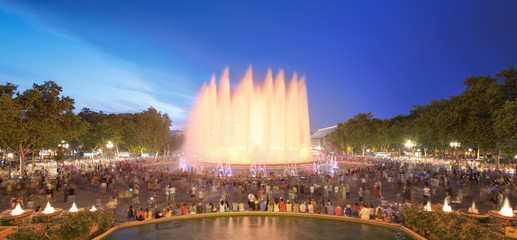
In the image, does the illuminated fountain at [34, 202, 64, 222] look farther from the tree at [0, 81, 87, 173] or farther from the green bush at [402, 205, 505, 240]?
the tree at [0, 81, 87, 173]

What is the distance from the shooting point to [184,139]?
126812mm

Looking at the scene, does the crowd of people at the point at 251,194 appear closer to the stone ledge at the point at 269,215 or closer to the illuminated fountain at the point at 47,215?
the stone ledge at the point at 269,215

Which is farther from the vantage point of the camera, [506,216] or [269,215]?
[269,215]

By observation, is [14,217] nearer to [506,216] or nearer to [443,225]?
[443,225]

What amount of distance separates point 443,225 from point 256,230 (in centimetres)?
773

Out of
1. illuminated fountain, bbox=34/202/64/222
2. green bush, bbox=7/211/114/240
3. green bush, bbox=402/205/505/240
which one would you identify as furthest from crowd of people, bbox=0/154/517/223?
illuminated fountain, bbox=34/202/64/222

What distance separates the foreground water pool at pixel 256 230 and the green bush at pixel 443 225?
76 centimetres

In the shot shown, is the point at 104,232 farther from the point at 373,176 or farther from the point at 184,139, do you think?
the point at 184,139

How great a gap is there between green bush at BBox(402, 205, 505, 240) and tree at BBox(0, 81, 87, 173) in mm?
35995

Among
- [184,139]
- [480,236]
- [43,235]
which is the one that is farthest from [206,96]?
[184,139]

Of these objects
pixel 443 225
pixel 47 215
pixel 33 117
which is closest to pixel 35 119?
pixel 33 117

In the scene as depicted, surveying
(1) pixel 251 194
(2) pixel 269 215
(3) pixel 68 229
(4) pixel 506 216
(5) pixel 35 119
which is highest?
(5) pixel 35 119

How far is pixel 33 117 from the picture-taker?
32125 mm

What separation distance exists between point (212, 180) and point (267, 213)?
11.2m
